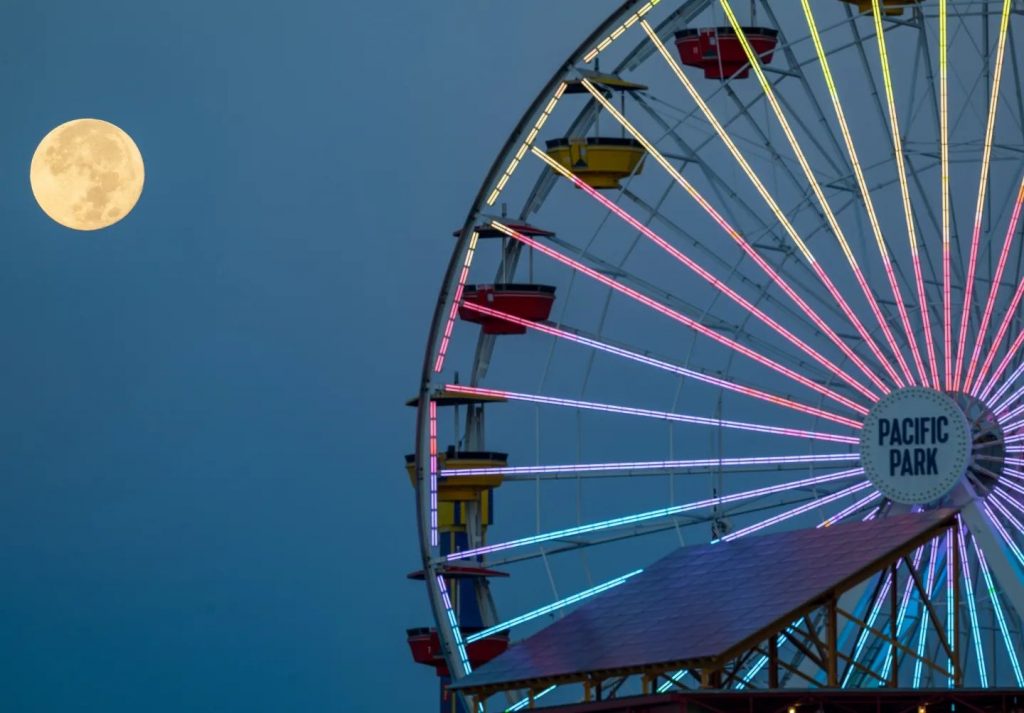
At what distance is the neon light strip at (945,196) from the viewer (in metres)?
34.3

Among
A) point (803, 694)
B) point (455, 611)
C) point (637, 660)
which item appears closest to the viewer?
point (803, 694)

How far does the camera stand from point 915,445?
35281mm

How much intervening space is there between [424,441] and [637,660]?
9.08 m

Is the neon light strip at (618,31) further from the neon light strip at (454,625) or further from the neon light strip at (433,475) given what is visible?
the neon light strip at (454,625)

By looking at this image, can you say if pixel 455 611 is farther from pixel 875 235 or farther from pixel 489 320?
pixel 875 235

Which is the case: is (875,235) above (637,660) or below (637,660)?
above

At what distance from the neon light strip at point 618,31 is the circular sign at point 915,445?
6.45 meters

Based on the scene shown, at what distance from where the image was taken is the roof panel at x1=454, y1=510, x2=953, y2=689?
31.3m

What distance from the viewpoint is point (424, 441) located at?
131 feet

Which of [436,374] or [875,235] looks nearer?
[875,235]

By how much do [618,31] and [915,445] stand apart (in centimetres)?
729

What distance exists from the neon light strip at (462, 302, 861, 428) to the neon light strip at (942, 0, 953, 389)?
159 centimetres

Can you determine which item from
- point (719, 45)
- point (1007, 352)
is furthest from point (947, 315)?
point (719, 45)

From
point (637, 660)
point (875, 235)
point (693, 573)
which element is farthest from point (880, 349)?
point (637, 660)
